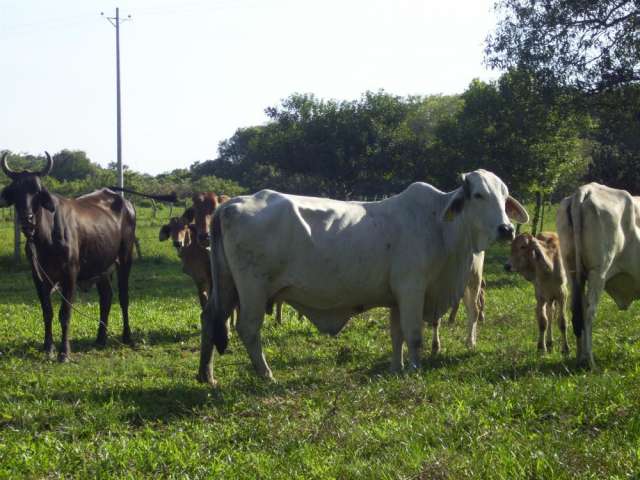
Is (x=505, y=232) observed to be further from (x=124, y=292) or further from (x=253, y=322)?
(x=124, y=292)

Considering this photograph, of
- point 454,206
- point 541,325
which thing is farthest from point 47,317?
point 541,325

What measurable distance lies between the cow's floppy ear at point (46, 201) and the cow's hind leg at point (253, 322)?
320cm

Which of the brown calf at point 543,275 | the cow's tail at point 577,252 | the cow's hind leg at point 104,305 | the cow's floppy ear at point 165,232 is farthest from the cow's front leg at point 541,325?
the cow's floppy ear at point 165,232

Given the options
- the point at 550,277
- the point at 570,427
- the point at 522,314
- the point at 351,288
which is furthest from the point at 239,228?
the point at 522,314

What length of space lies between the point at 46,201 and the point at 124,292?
7.08 feet

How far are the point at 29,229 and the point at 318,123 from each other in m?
25.7

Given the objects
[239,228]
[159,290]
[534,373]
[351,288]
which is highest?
[239,228]

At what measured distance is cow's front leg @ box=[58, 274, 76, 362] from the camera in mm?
9227

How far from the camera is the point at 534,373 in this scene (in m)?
7.41

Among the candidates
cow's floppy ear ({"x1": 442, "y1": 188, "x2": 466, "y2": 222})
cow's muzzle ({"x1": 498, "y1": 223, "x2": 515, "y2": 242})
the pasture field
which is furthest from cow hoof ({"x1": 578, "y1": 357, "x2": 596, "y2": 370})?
cow's floppy ear ({"x1": 442, "y1": 188, "x2": 466, "y2": 222})

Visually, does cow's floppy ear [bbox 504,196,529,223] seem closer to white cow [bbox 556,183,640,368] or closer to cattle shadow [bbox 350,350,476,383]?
white cow [bbox 556,183,640,368]

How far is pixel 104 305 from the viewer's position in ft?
36.0

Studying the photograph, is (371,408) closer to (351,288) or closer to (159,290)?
(351,288)

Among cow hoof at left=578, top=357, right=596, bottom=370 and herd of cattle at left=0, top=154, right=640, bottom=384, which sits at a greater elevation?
herd of cattle at left=0, top=154, right=640, bottom=384
